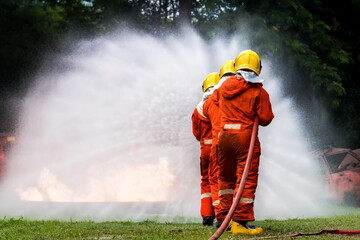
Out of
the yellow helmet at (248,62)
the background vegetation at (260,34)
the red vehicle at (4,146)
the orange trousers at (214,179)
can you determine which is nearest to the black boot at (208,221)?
the orange trousers at (214,179)

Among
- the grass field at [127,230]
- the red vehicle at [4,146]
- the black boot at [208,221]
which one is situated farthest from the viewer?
the red vehicle at [4,146]

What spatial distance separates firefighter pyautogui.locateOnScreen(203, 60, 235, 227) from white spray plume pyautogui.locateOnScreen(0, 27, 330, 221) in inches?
84.3

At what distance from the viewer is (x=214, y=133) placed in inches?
237

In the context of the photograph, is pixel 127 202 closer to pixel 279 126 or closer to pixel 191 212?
pixel 191 212

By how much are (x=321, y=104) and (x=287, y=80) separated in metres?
1.39

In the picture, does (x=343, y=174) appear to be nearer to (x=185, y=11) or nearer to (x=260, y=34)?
(x=260, y=34)

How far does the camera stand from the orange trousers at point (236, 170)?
5.21 m

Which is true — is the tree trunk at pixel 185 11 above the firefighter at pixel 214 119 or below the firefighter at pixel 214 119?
above

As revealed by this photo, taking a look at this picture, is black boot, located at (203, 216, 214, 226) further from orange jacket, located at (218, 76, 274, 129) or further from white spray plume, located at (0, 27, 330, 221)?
white spray plume, located at (0, 27, 330, 221)

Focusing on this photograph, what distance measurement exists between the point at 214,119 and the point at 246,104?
0.87 meters

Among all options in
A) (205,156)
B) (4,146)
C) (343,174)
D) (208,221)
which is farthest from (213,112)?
(4,146)

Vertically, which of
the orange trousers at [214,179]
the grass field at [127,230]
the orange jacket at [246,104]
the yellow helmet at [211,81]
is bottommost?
the grass field at [127,230]

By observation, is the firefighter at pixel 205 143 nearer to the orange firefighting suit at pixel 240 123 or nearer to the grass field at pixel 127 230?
the grass field at pixel 127 230

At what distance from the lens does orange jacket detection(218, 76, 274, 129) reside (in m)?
5.38
